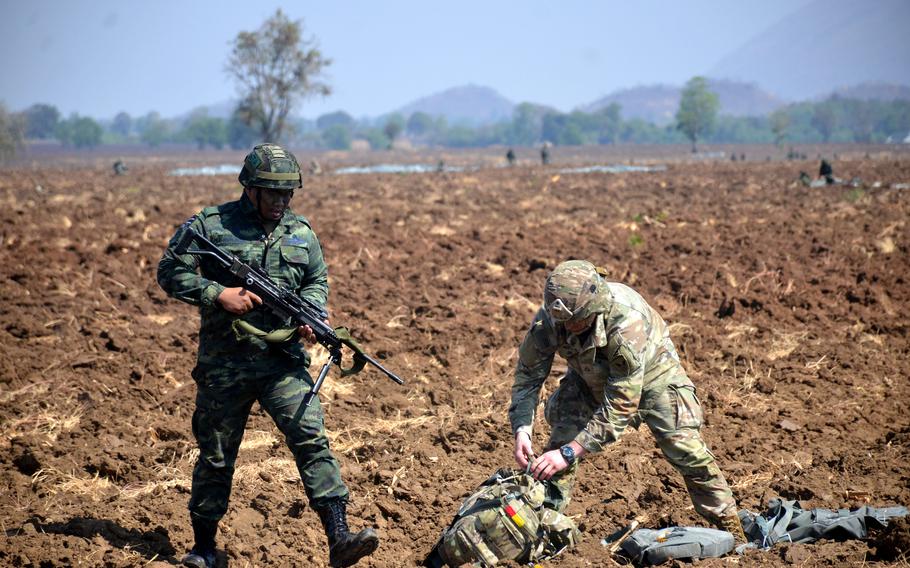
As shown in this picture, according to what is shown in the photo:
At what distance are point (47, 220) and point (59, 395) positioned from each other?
38.4 ft

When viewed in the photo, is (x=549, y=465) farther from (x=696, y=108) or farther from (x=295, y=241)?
(x=696, y=108)

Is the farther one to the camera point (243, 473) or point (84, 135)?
point (84, 135)

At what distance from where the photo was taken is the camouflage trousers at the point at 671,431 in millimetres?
4598

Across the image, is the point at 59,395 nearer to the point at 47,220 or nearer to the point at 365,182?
the point at 47,220

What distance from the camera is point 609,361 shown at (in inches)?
171

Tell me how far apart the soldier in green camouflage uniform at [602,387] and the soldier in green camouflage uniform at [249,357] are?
1050 millimetres

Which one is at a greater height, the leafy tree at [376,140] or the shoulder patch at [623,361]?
the leafy tree at [376,140]

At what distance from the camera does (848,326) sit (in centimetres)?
949

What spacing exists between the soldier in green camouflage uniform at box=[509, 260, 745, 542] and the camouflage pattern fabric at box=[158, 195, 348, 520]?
110 cm

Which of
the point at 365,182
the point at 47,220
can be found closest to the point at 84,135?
the point at 365,182

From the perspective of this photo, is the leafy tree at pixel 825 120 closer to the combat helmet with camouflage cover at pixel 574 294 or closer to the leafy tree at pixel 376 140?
the leafy tree at pixel 376 140

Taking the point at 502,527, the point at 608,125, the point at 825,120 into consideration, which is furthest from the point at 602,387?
the point at 608,125

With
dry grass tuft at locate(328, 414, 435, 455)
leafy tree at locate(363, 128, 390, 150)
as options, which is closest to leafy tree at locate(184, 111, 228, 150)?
leafy tree at locate(363, 128, 390, 150)

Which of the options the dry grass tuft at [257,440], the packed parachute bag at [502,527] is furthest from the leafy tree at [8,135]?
the packed parachute bag at [502,527]
